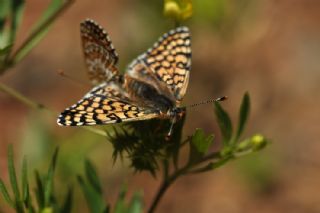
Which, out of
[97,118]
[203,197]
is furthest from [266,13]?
[97,118]

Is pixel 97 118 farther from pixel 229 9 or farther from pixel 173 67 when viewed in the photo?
pixel 229 9

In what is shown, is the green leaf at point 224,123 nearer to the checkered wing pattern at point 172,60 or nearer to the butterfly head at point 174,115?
the butterfly head at point 174,115

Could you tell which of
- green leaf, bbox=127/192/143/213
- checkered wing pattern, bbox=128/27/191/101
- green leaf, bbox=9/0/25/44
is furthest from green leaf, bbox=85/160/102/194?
green leaf, bbox=9/0/25/44

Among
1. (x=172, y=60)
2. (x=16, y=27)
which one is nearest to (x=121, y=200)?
(x=172, y=60)

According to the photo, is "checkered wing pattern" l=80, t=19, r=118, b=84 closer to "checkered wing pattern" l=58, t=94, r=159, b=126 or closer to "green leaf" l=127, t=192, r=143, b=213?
"checkered wing pattern" l=58, t=94, r=159, b=126

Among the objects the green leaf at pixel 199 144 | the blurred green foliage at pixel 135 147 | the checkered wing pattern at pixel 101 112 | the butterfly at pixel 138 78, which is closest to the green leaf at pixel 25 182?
the blurred green foliage at pixel 135 147
